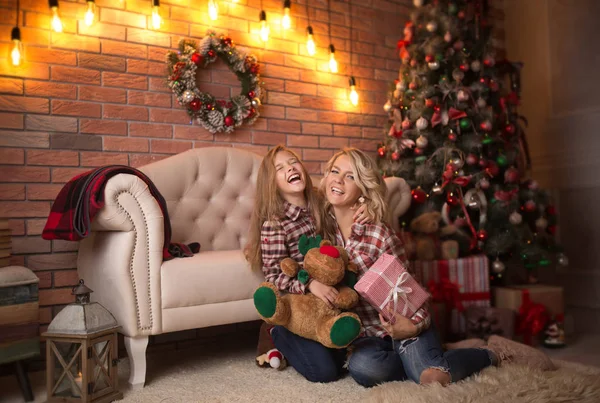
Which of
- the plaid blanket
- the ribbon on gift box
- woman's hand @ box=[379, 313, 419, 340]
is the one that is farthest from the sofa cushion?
the ribbon on gift box

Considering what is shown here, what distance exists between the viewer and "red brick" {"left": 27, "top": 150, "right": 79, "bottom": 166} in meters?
2.79

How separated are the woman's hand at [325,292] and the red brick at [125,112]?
1684mm

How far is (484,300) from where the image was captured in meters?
3.07

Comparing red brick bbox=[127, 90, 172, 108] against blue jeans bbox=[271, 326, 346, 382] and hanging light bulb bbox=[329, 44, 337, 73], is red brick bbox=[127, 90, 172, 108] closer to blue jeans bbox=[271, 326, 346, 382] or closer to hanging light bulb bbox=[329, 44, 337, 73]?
hanging light bulb bbox=[329, 44, 337, 73]

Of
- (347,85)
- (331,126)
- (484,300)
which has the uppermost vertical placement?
(347,85)

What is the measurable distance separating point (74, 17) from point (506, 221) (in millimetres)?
2891

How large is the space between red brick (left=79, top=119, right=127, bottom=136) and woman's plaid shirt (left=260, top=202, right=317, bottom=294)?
4.04ft

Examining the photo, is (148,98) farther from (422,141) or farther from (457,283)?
(457,283)

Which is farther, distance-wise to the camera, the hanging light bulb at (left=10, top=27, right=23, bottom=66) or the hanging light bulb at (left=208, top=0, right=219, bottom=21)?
the hanging light bulb at (left=208, top=0, right=219, bottom=21)

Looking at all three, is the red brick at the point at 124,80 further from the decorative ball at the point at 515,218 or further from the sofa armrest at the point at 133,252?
the decorative ball at the point at 515,218

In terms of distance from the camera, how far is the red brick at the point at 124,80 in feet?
9.86

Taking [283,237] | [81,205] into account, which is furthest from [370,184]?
[81,205]

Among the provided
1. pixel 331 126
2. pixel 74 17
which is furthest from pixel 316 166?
pixel 74 17

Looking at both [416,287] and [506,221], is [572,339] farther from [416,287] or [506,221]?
[416,287]
